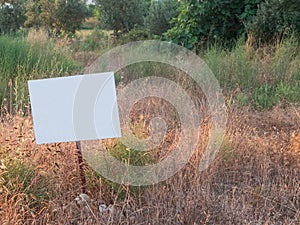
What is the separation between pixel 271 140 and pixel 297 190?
759 millimetres

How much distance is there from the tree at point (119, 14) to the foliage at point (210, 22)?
4.57 m

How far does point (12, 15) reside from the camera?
13.6 m

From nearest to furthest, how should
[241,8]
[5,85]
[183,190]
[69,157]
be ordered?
[183,190] → [69,157] → [5,85] → [241,8]

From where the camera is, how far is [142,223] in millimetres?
2299

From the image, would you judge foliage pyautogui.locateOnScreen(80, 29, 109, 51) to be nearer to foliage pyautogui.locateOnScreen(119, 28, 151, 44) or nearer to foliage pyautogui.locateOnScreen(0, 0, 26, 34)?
foliage pyautogui.locateOnScreen(119, 28, 151, 44)

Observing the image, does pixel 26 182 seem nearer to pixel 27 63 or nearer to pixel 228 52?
pixel 27 63

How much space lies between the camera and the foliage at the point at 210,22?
7055mm

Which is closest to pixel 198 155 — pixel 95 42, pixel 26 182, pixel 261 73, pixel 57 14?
pixel 26 182

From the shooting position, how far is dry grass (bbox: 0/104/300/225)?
7.56 feet

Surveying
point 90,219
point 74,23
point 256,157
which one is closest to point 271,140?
point 256,157

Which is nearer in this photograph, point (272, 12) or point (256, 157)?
point (256, 157)

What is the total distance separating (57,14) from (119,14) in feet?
7.57

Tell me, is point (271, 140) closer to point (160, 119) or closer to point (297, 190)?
point (297, 190)

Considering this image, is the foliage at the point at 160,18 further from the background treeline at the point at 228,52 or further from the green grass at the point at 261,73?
the green grass at the point at 261,73
